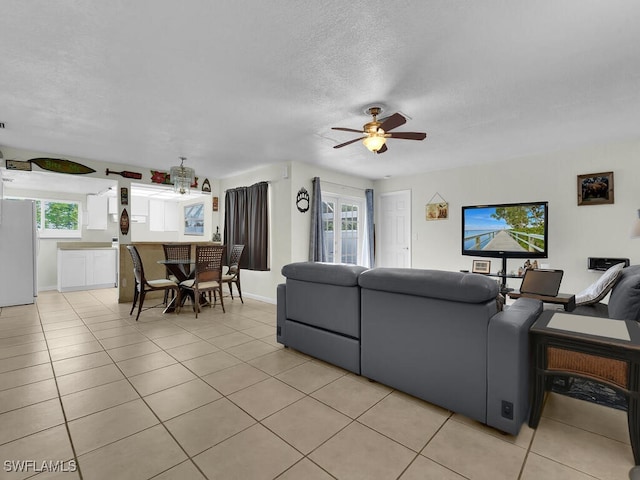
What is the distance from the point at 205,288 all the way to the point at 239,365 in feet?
6.54

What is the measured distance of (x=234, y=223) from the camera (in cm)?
599

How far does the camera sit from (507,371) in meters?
1.58

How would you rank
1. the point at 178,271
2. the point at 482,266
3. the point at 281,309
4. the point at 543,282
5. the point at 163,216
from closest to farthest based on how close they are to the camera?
the point at 281,309 < the point at 543,282 < the point at 178,271 < the point at 482,266 < the point at 163,216

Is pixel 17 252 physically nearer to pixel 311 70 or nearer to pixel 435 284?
pixel 311 70

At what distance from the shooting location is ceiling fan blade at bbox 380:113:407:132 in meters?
2.54

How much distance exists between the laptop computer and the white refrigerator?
6817 millimetres

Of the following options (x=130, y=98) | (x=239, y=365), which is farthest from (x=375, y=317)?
(x=130, y=98)

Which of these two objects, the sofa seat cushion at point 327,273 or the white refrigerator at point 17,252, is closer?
the sofa seat cushion at point 327,273

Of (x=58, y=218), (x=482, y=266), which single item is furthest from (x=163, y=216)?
(x=482, y=266)

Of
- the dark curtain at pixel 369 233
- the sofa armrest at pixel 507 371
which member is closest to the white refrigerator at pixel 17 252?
the dark curtain at pixel 369 233

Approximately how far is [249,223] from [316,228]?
1299 mm

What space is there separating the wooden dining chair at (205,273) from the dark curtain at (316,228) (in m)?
1.50

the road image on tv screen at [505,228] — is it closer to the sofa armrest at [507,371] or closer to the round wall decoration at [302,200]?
the round wall decoration at [302,200]

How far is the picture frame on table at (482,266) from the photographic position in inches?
193
